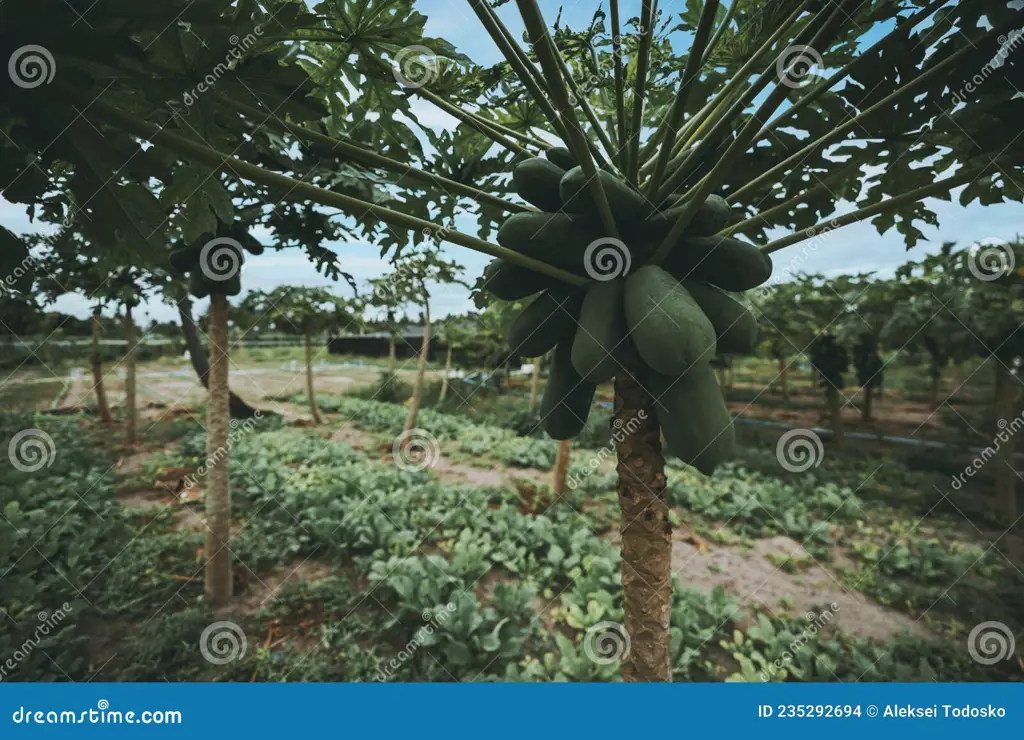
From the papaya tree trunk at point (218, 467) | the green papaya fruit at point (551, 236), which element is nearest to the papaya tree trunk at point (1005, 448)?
the green papaya fruit at point (551, 236)

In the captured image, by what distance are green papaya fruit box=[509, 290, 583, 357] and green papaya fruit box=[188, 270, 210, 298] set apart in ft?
9.40

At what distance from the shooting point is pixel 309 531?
14.6 feet

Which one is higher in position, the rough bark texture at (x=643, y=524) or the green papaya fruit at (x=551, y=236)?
the green papaya fruit at (x=551, y=236)

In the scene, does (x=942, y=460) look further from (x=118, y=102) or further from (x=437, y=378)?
(x=437, y=378)

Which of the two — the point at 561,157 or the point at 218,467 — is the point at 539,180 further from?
the point at 218,467

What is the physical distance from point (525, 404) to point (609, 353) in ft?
36.2

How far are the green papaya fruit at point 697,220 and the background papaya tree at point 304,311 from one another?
8369mm

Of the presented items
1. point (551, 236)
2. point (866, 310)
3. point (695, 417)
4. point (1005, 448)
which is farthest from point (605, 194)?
point (866, 310)

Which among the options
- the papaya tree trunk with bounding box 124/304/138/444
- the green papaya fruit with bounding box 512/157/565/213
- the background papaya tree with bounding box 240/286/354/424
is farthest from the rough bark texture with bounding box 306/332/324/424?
the green papaya fruit with bounding box 512/157/565/213

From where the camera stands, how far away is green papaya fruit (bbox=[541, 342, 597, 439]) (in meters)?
1.28

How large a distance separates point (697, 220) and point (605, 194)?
225mm

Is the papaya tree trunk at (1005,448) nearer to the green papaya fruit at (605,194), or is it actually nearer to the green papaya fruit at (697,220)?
the green papaya fruit at (697,220)

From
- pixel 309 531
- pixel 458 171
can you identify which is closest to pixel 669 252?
pixel 458 171

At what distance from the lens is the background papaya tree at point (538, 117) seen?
33.6 inches
